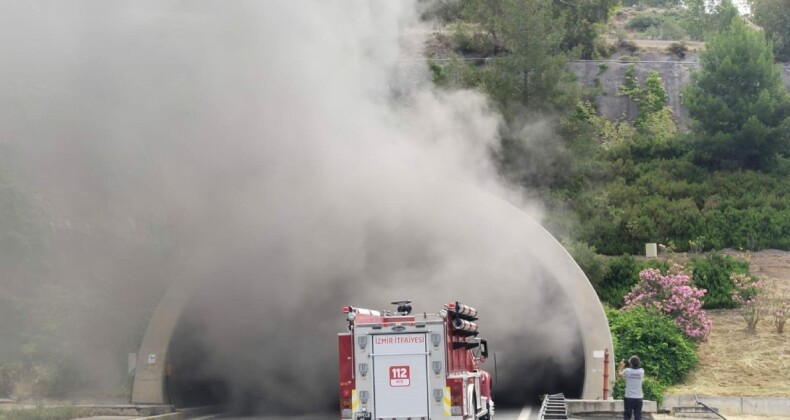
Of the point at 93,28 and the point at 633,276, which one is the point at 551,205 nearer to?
the point at 633,276

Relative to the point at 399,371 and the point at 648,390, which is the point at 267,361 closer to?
the point at 648,390

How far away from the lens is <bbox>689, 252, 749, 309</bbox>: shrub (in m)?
34.2

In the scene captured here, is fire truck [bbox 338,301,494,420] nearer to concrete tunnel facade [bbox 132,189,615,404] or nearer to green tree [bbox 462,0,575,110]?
concrete tunnel facade [bbox 132,189,615,404]

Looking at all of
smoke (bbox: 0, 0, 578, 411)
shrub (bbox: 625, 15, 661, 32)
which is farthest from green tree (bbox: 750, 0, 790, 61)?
smoke (bbox: 0, 0, 578, 411)

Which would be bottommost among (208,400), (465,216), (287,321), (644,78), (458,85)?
(208,400)

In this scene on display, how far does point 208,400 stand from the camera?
3048 centimetres

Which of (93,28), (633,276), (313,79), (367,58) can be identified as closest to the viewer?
(93,28)

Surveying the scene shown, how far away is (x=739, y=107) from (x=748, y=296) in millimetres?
14105

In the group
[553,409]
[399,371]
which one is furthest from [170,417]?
[399,371]

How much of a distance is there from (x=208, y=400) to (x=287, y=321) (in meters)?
3.01

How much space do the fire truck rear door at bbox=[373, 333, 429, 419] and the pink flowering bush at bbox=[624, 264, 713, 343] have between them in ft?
48.0

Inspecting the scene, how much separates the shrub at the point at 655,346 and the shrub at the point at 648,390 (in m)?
2.01

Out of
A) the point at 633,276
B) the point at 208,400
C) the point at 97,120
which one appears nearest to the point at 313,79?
the point at 97,120

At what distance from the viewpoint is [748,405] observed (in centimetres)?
2564
